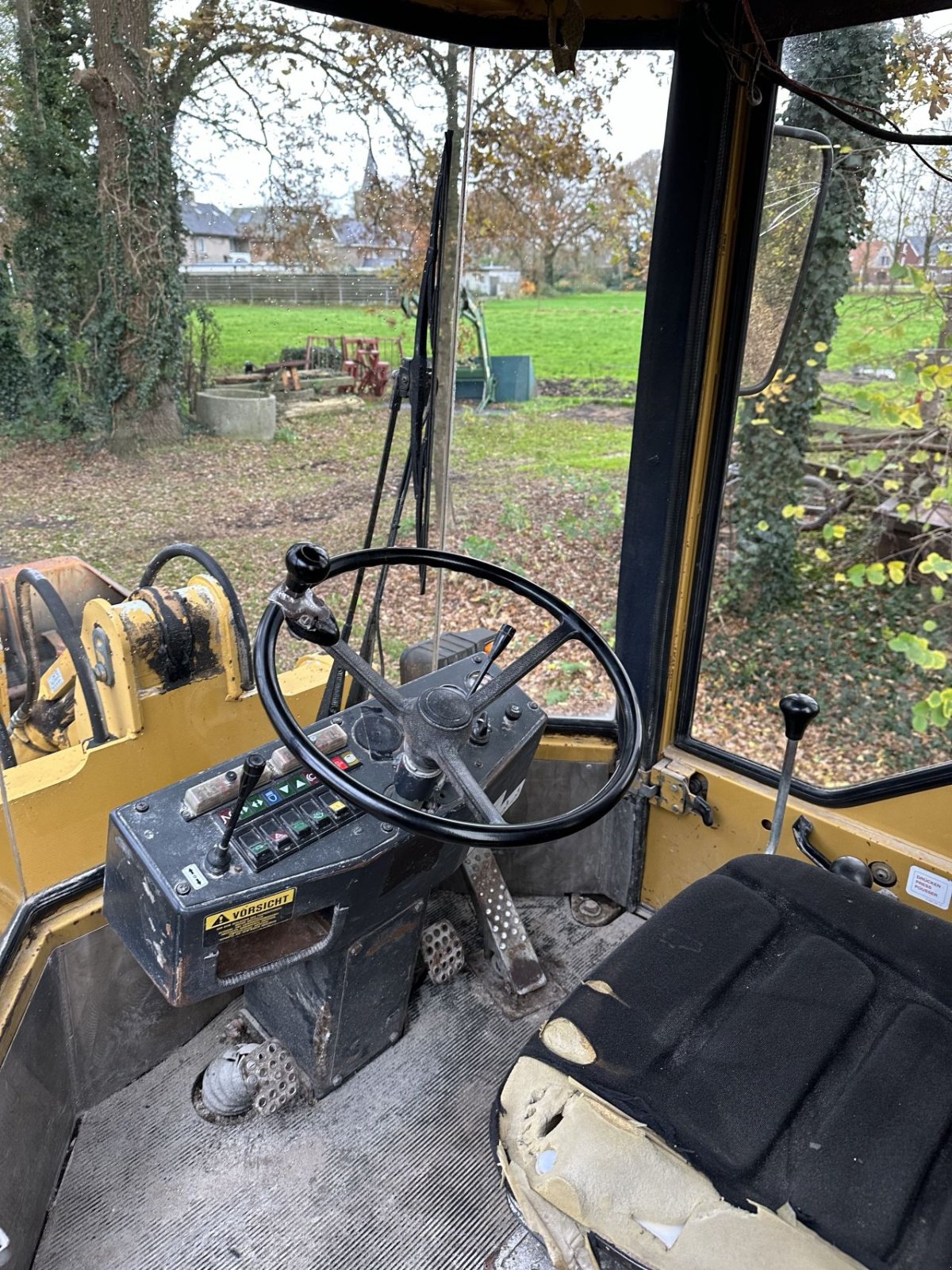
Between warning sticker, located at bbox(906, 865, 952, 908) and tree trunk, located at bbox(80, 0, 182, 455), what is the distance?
6.79 ft

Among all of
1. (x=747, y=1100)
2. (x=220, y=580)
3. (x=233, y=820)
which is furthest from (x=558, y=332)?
(x=747, y=1100)

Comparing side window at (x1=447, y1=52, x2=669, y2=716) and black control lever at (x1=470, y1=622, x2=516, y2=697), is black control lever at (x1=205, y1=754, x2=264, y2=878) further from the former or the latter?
side window at (x1=447, y1=52, x2=669, y2=716)

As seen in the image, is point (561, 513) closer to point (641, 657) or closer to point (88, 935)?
point (641, 657)

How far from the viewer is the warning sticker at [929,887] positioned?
177 centimetres

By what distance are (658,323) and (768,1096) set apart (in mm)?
1465

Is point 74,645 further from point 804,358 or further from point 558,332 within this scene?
point 804,358

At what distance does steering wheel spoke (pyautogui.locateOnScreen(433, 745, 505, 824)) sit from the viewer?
1293 millimetres

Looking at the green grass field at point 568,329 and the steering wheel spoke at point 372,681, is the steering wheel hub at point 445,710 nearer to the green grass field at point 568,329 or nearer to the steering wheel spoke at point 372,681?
the steering wheel spoke at point 372,681

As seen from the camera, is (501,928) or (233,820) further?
(501,928)

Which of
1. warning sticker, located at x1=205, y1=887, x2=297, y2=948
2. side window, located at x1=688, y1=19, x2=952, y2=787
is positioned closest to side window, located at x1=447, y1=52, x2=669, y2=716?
side window, located at x1=688, y1=19, x2=952, y2=787

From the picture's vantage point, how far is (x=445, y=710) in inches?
54.4

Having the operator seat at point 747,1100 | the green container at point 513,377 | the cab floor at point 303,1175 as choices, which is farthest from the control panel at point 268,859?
the green container at point 513,377

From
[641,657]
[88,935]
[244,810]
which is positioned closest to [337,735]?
[244,810]

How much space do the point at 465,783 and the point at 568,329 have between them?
72.3 inches
